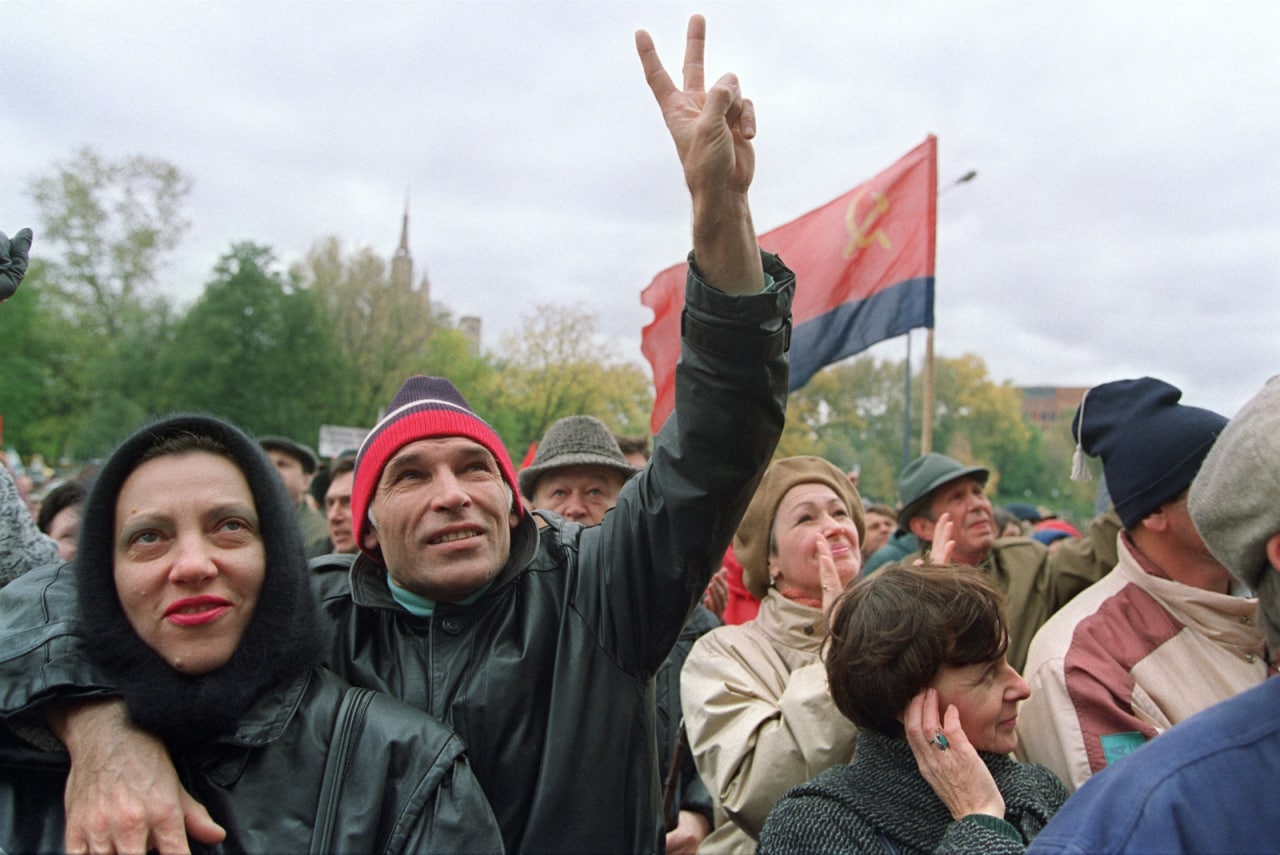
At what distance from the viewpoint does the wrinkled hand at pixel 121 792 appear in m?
1.49

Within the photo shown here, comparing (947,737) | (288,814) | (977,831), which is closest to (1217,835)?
(977,831)

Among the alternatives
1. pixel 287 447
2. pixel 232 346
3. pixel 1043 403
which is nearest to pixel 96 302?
pixel 232 346

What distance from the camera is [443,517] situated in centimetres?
201

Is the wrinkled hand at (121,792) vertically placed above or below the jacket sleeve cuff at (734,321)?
below

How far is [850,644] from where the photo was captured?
2.20 m

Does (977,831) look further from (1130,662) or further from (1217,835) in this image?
(1130,662)

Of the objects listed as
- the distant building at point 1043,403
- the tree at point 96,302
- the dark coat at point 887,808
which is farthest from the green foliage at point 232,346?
the distant building at point 1043,403

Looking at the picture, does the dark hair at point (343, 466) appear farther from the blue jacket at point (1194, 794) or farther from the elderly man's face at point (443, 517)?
the blue jacket at point (1194, 794)

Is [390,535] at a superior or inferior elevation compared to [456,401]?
inferior

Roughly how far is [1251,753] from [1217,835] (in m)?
0.13

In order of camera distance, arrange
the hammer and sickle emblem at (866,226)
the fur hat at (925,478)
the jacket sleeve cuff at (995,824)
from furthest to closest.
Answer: the hammer and sickle emblem at (866,226)
the fur hat at (925,478)
the jacket sleeve cuff at (995,824)

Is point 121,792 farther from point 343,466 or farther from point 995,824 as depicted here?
point 343,466

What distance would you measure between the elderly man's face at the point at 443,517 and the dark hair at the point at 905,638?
842 millimetres

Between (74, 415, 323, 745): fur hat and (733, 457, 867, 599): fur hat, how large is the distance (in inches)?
64.2
